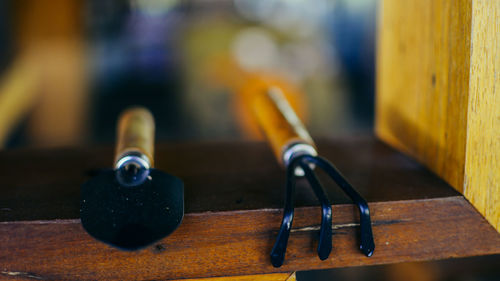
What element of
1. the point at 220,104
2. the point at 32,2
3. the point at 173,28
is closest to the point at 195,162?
the point at 220,104

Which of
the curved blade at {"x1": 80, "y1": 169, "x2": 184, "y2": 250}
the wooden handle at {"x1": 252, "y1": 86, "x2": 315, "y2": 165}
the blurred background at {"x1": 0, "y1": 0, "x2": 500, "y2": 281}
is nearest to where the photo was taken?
the curved blade at {"x1": 80, "y1": 169, "x2": 184, "y2": 250}

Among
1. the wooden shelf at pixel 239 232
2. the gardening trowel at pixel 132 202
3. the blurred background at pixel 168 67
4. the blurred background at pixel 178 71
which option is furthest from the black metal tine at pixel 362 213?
the blurred background at pixel 168 67

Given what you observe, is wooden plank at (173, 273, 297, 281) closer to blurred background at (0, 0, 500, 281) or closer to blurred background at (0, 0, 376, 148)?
blurred background at (0, 0, 500, 281)

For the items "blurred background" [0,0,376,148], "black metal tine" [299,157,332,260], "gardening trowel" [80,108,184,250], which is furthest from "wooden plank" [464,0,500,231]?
"blurred background" [0,0,376,148]

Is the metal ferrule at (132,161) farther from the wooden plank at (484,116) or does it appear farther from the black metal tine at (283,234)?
the wooden plank at (484,116)

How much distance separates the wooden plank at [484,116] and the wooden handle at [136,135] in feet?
0.85

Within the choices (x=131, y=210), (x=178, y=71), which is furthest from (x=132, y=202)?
(x=178, y=71)

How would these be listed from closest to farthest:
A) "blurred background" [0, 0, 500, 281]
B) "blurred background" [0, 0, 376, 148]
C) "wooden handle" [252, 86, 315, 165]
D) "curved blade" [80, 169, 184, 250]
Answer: "curved blade" [80, 169, 184, 250], "wooden handle" [252, 86, 315, 165], "blurred background" [0, 0, 500, 281], "blurred background" [0, 0, 376, 148]

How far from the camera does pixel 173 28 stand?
3967mm

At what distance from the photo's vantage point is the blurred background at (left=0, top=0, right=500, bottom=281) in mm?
2074

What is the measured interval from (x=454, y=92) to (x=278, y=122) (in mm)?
159

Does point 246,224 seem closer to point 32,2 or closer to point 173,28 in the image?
point 32,2

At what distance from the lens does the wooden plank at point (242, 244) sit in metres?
0.36

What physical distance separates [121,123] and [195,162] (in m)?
0.08
